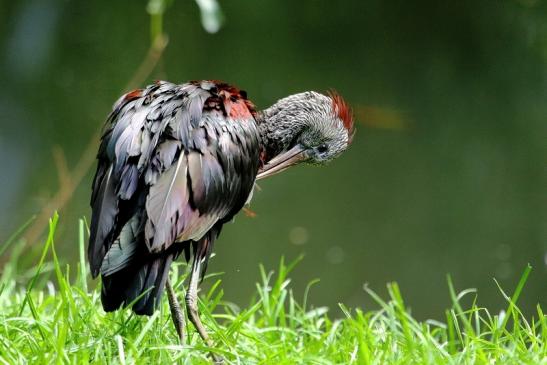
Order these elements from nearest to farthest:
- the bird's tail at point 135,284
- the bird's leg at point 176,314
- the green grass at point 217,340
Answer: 1. the green grass at point 217,340
2. the bird's tail at point 135,284
3. the bird's leg at point 176,314

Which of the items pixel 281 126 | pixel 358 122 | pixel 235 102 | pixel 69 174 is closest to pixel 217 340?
pixel 235 102

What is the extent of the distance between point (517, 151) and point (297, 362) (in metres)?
6.15

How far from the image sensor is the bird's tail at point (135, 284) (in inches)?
123

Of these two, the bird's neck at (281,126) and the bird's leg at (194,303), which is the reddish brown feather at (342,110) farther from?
the bird's leg at (194,303)

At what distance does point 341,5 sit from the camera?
1021 cm

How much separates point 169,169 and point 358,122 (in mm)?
5982

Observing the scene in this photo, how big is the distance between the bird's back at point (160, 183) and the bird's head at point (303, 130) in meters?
0.56

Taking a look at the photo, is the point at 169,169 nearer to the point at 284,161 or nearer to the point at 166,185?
the point at 166,185

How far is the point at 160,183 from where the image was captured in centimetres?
320

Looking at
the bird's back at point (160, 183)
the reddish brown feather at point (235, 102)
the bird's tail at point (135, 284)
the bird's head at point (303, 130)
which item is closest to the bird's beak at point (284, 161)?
the bird's head at point (303, 130)

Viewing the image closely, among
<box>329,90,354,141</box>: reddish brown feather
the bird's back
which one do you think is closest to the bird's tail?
the bird's back

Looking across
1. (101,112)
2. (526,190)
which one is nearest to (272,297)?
(526,190)

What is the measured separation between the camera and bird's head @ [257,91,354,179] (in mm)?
4223

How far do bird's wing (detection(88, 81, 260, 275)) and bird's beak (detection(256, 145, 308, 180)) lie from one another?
1.54ft
